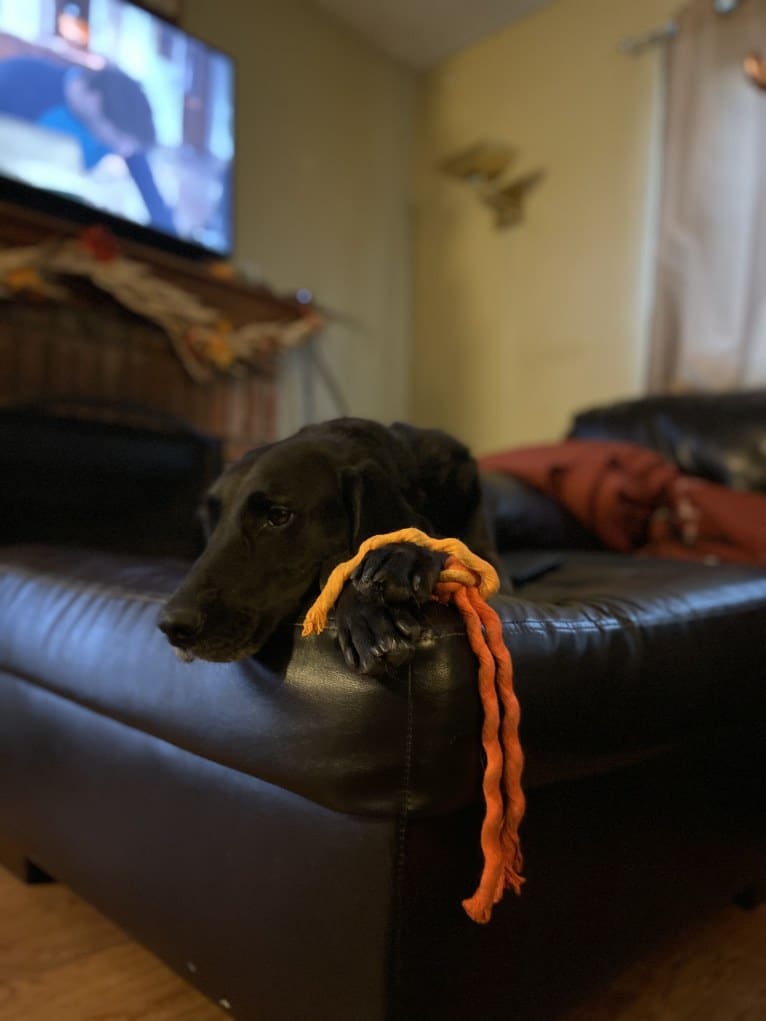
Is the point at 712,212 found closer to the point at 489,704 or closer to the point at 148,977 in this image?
the point at 489,704

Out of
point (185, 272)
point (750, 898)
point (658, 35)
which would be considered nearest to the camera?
point (750, 898)

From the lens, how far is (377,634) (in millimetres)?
578

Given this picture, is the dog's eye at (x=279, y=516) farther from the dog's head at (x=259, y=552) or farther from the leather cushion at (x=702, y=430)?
the leather cushion at (x=702, y=430)

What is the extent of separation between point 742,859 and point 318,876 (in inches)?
25.6

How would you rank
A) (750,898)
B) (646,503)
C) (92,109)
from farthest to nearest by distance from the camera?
(92,109), (646,503), (750,898)

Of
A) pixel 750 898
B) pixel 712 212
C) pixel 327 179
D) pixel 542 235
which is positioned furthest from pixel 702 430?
pixel 327 179

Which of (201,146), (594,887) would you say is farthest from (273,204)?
(594,887)

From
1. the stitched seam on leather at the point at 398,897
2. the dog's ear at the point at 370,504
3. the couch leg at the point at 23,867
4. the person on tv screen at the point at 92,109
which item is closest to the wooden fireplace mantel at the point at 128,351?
the person on tv screen at the point at 92,109

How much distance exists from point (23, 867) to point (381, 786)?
79 cm

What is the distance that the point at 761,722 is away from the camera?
98cm

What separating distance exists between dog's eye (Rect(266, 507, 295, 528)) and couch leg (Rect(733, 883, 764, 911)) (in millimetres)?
875

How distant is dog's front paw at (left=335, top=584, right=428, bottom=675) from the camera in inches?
22.5

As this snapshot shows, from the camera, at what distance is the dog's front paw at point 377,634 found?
572 millimetres

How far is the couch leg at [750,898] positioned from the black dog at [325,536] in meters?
0.63
